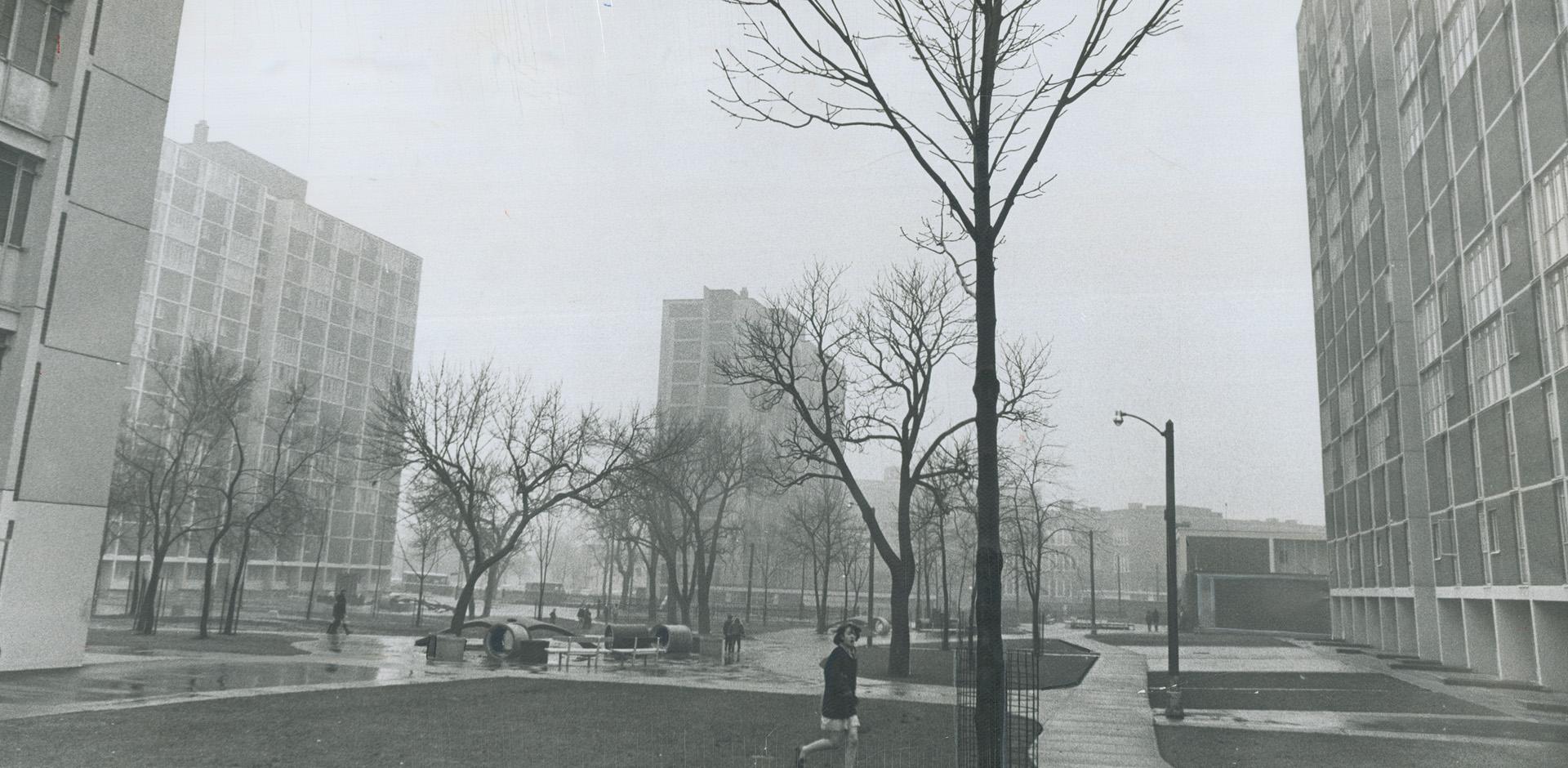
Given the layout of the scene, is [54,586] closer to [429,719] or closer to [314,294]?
[429,719]

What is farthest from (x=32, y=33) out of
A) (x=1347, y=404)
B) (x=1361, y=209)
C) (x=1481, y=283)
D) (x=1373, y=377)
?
(x=1347, y=404)

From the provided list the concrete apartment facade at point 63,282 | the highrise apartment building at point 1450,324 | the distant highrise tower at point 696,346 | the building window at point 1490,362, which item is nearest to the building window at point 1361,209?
the highrise apartment building at point 1450,324

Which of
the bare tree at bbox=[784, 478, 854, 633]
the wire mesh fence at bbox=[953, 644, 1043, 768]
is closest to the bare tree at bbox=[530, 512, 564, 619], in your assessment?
the bare tree at bbox=[784, 478, 854, 633]

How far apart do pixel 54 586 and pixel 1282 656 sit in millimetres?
38264

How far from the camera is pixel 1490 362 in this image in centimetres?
2864

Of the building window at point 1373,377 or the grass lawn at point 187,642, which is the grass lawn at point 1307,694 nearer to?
the building window at point 1373,377

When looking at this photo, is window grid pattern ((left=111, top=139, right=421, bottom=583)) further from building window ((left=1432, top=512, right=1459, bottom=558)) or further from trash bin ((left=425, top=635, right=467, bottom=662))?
building window ((left=1432, top=512, right=1459, bottom=558))

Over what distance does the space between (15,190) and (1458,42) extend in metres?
37.3

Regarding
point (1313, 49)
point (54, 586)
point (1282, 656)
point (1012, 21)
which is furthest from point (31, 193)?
point (1313, 49)

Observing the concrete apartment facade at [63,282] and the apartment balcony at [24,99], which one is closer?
the concrete apartment facade at [63,282]

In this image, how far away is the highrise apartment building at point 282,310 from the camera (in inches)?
3376

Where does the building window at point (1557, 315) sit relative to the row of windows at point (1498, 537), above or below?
above

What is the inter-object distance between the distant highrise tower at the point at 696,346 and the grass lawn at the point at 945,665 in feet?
155

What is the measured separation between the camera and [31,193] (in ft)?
66.8
